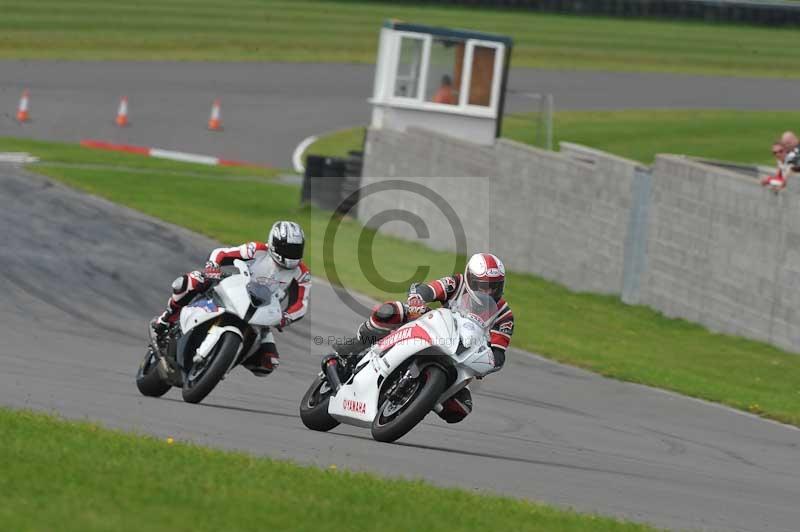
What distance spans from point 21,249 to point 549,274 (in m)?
8.51

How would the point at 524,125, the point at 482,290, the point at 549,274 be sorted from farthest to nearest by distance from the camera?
1. the point at 524,125
2. the point at 549,274
3. the point at 482,290

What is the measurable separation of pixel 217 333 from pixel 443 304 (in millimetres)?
2021

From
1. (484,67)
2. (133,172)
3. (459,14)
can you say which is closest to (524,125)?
(484,67)

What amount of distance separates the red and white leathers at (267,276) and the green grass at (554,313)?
17.3 feet

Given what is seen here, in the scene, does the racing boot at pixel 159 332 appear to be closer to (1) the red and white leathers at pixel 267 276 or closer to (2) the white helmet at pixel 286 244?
(1) the red and white leathers at pixel 267 276

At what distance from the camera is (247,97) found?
43031 mm

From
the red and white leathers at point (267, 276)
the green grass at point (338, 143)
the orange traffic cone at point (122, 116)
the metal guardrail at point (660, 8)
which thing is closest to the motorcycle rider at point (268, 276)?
the red and white leathers at point (267, 276)

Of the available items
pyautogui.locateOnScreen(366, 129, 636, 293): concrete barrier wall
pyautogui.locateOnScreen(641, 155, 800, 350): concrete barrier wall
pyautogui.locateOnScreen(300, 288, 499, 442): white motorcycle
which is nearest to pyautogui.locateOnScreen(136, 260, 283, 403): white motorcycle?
pyautogui.locateOnScreen(300, 288, 499, 442): white motorcycle

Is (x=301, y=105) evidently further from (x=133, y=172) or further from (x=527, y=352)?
(x=527, y=352)

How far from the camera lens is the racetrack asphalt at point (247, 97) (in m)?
37.5

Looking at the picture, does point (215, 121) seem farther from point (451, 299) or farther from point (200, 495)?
point (200, 495)

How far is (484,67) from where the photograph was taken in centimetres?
2994

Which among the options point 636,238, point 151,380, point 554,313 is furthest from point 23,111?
point 151,380

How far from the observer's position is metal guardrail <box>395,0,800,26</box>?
53.3 metres
